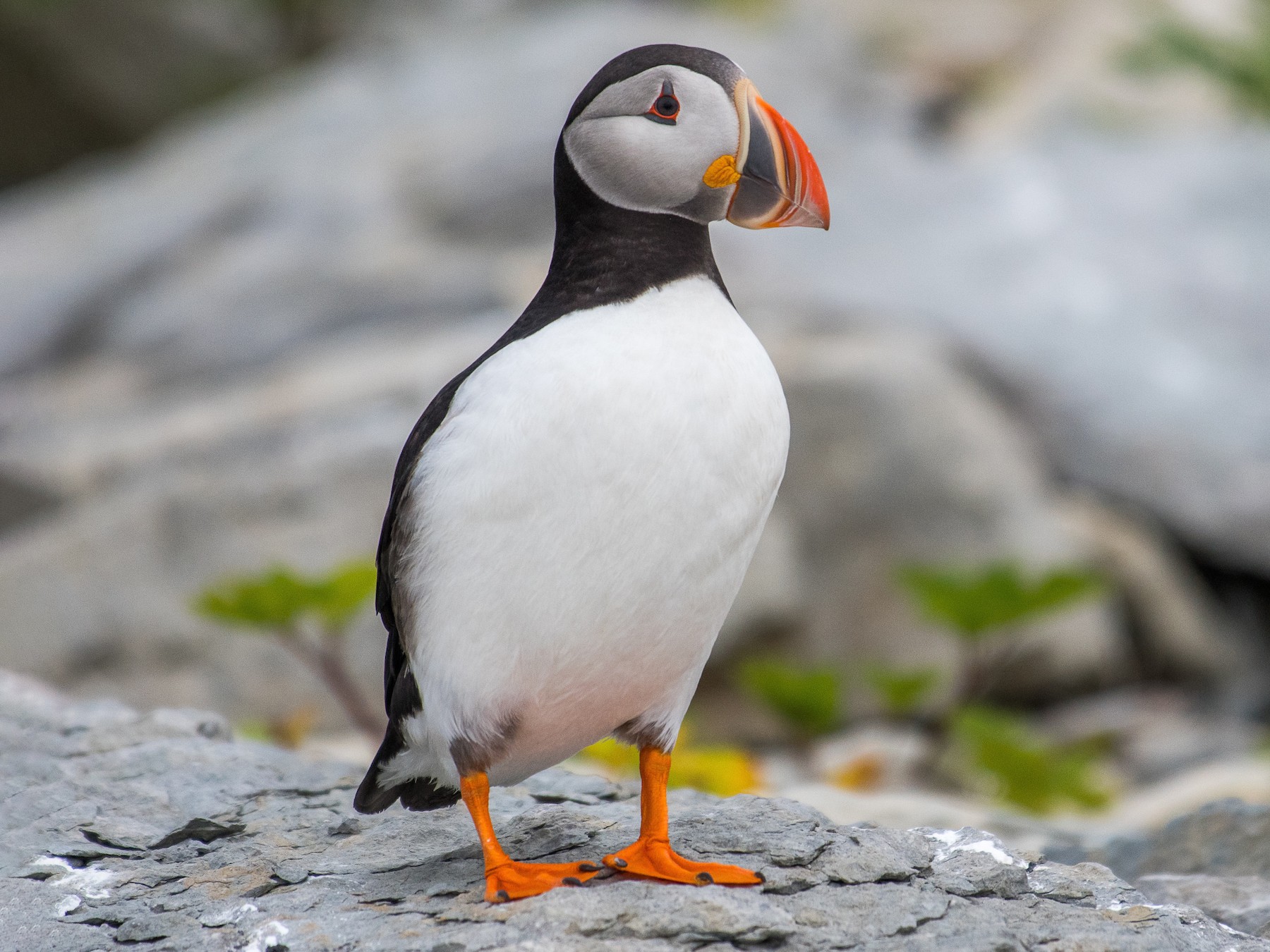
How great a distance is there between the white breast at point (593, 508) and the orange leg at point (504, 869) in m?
0.13

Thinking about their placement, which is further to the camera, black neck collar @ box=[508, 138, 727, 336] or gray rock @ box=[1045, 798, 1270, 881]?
gray rock @ box=[1045, 798, 1270, 881]

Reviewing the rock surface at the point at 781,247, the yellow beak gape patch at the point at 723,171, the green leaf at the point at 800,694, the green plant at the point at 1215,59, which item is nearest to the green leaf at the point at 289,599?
the green leaf at the point at 800,694

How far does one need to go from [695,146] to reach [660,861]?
144 cm

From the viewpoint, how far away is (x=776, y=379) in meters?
2.94

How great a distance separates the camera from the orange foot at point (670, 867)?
2.78 meters

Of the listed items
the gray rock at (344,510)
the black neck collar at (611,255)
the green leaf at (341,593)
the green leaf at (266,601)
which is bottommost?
the black neck collar at (611,255)

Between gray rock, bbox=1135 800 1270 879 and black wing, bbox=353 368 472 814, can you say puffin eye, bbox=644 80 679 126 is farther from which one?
gray rock, bbox=1135 800 1270 879

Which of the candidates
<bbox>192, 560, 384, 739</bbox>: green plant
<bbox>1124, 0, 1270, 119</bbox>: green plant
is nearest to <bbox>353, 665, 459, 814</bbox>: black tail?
<bbox>192, 560, 384, 739</bbox>: green plant

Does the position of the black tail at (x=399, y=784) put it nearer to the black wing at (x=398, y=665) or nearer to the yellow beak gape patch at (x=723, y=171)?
the black wing at (x=398, y=665)

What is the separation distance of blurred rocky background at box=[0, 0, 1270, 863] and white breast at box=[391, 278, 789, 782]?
6.22 feet

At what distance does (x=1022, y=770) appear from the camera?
555 cm

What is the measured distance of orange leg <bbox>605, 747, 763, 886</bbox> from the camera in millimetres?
2787

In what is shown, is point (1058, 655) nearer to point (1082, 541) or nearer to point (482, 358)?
point (1082, 541)

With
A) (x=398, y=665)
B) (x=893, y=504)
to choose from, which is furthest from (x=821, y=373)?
(x=398, y=665)
